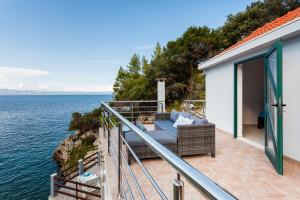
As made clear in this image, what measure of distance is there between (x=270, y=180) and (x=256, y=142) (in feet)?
7.43

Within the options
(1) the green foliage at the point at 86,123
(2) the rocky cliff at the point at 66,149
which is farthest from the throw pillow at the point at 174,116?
(1) the green foliage at the point at 86,123

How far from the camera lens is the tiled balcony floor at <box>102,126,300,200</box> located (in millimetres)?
2488

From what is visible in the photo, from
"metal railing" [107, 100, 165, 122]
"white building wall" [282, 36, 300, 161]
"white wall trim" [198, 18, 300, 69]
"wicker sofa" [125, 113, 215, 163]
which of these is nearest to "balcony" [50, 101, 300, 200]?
"wicker sofa" [125, 113, 215, 163]

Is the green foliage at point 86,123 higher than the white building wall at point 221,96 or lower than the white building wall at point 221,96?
lower

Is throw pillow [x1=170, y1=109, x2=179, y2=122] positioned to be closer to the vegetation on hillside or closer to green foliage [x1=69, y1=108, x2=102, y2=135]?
the vegetation on hillside

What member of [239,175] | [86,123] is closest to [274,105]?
[239,175]

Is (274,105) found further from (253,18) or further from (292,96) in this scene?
(253,18)

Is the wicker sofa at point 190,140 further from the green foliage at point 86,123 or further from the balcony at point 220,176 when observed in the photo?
the green foliage at point 86,123

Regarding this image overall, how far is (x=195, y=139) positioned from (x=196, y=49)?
42.2 feet

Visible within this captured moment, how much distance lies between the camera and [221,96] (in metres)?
6.26

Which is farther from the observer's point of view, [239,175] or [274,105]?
[274,105]

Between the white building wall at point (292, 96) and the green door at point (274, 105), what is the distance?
322 millimetres

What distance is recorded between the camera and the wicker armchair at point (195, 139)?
12.0ft

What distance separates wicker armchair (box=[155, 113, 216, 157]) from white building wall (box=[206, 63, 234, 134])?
2296mm
